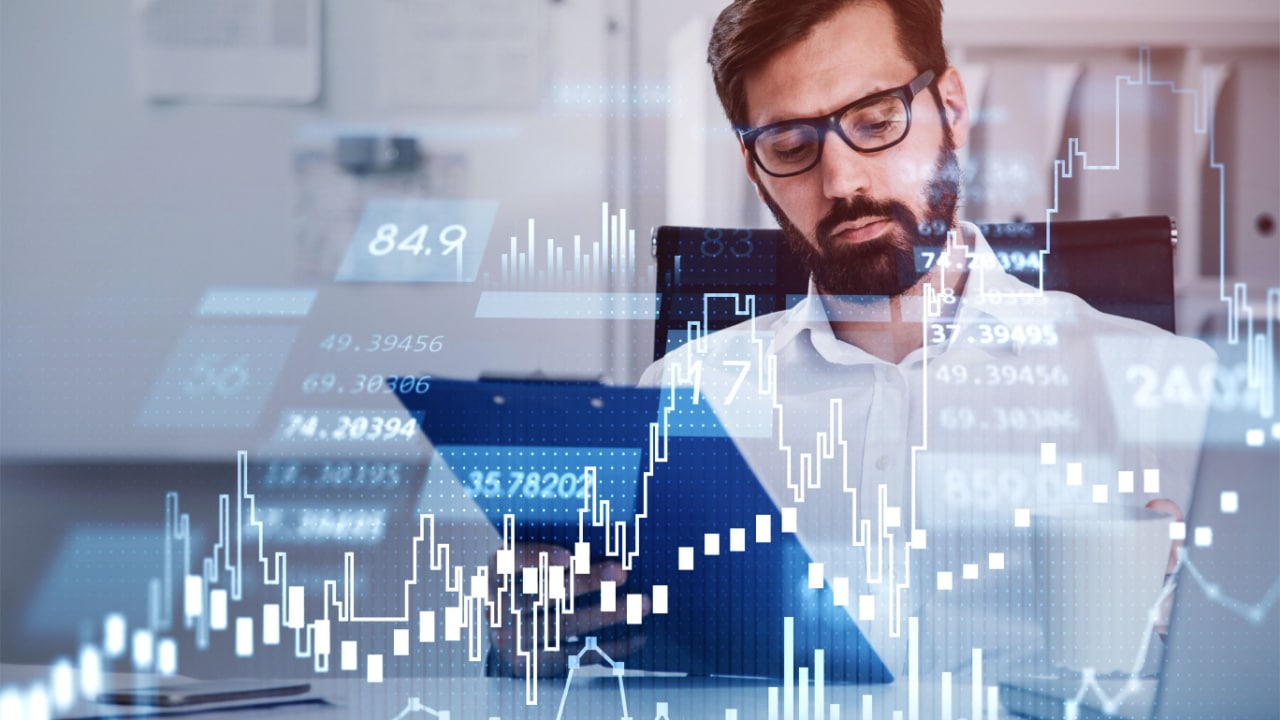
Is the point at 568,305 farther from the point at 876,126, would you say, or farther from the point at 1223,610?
the point at 1223,610

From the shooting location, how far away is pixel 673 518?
39.1 inches

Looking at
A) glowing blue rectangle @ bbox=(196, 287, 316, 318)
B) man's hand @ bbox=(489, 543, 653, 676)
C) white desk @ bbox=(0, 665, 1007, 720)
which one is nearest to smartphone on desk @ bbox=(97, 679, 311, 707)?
white desk @ bbox=(0, 665, 1007, 720)

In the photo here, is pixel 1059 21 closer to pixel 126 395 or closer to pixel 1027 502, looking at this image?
pixel 1027 502

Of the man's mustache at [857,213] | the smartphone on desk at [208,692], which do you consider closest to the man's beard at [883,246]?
the man's mustache at [857,213]

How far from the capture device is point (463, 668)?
99 cm

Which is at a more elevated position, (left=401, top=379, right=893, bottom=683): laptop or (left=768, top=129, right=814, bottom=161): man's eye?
(left=768, top=129, right=814, bottom=161): man's eye

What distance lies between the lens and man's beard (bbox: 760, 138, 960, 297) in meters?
1.01

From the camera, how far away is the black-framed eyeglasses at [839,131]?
3.25ft

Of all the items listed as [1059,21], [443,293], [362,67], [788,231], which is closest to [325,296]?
[443,293]

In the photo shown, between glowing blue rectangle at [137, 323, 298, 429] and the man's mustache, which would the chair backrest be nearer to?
the man's mustache

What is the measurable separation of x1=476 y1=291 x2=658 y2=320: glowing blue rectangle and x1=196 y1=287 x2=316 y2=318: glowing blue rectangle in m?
0.19

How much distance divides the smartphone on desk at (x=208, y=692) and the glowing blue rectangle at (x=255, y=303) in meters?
0.37

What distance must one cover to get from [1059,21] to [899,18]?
0.20m

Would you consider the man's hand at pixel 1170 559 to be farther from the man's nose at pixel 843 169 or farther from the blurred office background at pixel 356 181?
the man's nose at pixel 843 169
